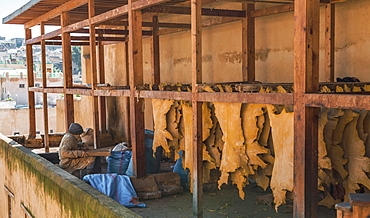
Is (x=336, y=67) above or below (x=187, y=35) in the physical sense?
below

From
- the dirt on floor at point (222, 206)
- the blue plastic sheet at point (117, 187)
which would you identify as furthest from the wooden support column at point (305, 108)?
the blue plastic sheet at point (117, 187)

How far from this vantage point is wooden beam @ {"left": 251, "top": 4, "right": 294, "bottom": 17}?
8047 mm

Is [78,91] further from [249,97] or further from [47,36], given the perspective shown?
[249,97]

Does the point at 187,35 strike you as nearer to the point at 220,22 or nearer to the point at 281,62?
the point at 220,22

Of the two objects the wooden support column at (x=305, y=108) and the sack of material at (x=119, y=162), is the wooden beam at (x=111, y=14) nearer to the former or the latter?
the sack of material at (x=119, y=162)

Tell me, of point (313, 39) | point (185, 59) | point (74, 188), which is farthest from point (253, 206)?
point (185, 59)

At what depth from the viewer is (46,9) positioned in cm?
1163

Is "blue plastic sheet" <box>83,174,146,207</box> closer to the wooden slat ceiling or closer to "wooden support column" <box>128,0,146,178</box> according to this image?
"wooden support column" <box>128,0,146,178</box>

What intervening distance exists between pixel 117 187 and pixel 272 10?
424cm

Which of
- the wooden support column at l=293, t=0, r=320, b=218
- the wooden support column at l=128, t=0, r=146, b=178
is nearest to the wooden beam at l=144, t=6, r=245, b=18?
the wooden support column at l=128, t=0, r=146, b=178

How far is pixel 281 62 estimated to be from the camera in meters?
8.45

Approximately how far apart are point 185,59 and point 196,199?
228 inches

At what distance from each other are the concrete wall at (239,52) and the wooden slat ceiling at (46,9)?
1968mm

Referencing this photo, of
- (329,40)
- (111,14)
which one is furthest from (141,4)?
(329,40)
